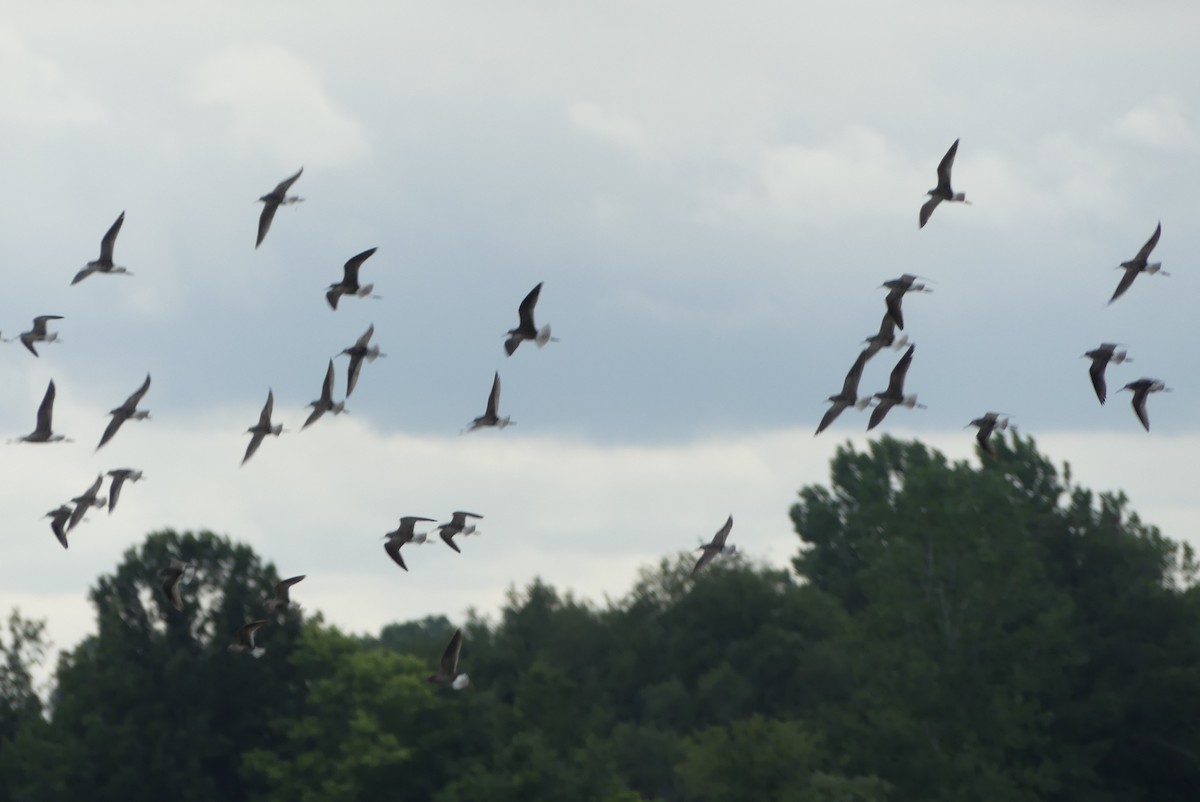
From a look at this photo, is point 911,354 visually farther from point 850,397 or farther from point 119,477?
point 119,477

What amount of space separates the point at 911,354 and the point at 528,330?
260 inches

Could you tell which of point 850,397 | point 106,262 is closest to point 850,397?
point 850,397

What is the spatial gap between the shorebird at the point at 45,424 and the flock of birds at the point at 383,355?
0.06 ft

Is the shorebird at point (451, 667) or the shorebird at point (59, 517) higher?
the shorebird at point (59, 517)

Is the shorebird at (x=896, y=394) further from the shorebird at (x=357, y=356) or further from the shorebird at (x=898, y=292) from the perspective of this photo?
the shorebird at (x=357, y=356)

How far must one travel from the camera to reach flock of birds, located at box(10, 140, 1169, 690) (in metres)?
36.0

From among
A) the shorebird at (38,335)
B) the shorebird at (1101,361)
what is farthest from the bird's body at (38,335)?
the shorebird at (1101,361)

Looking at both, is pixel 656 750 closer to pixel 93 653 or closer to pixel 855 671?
pixel 855 671

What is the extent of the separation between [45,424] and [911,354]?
17005mm

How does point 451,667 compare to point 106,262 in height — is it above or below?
below

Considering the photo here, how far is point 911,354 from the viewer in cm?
3709

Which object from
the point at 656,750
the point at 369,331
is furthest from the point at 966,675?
the point at 369,331

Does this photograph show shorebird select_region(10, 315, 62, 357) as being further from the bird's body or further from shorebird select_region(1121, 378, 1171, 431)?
shorebird select_region(1121, 378, 1171, 431)

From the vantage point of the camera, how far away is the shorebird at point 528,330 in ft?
123
